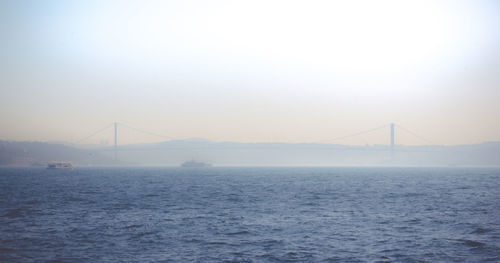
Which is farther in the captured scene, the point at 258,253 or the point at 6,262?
the point at 258,253

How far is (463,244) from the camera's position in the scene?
2222 cm

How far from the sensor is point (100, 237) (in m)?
23.7

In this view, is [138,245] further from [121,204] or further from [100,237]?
[121,204]

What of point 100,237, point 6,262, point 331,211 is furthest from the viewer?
point 331,211

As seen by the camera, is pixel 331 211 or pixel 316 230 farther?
pixel 331 211

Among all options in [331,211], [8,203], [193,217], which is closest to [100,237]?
[193,217]

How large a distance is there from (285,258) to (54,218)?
65.2ft

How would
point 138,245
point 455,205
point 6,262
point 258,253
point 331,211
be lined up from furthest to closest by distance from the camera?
point 455,205, point 331,211, point 138,245, point 258,253, point 6,262

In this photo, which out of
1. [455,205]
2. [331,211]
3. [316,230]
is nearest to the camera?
[316,230]

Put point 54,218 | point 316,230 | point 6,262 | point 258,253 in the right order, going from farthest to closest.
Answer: point 54,218
point 316,230
point 258,253
point 6,262

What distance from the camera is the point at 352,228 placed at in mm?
26797

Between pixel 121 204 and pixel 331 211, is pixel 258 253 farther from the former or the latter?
pixel 121 204

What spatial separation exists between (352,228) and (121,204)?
77.4 feet

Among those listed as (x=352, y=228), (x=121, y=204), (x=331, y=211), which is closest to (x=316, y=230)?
(x=352, y=228)
